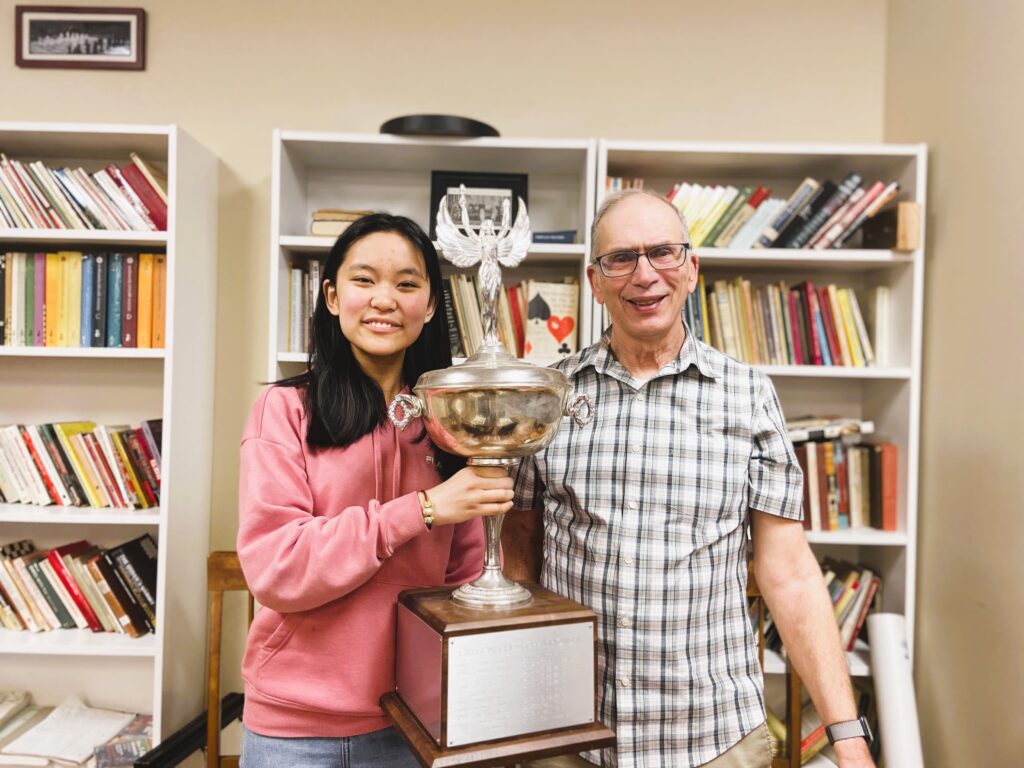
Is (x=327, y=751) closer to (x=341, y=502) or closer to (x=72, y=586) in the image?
(x=341, y=502)

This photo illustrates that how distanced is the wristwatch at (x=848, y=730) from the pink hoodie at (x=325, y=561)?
0.65 metres

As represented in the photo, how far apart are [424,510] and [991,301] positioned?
1470 millimetres

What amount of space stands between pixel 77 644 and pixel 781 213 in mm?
2252

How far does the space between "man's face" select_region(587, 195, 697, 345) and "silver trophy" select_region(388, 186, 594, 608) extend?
0.21 metres

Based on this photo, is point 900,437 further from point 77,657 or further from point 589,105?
point 77,657

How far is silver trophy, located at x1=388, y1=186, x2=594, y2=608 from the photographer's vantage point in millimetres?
841

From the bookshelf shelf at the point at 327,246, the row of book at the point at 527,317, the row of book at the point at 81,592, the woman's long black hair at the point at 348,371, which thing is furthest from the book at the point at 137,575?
the woman's long black hair at the point at 348,371

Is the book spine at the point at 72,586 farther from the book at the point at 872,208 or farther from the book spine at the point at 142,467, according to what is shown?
the book at the point at 872,208

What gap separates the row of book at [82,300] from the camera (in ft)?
6.30

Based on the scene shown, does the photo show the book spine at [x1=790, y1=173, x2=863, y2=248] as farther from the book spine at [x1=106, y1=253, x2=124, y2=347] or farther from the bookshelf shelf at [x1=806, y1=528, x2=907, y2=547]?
the book spine at [x1=106, y1=253, x2=124, y2=347]

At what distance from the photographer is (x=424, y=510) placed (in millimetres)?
901

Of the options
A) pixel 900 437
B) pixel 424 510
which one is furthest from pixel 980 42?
pixel 424 510

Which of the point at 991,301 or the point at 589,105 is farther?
the point at 589,105

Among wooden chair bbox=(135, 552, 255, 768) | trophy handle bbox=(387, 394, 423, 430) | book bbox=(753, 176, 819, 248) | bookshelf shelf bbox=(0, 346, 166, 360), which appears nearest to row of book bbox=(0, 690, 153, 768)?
wooden chair bbox=(135, 552, 255, 768)
